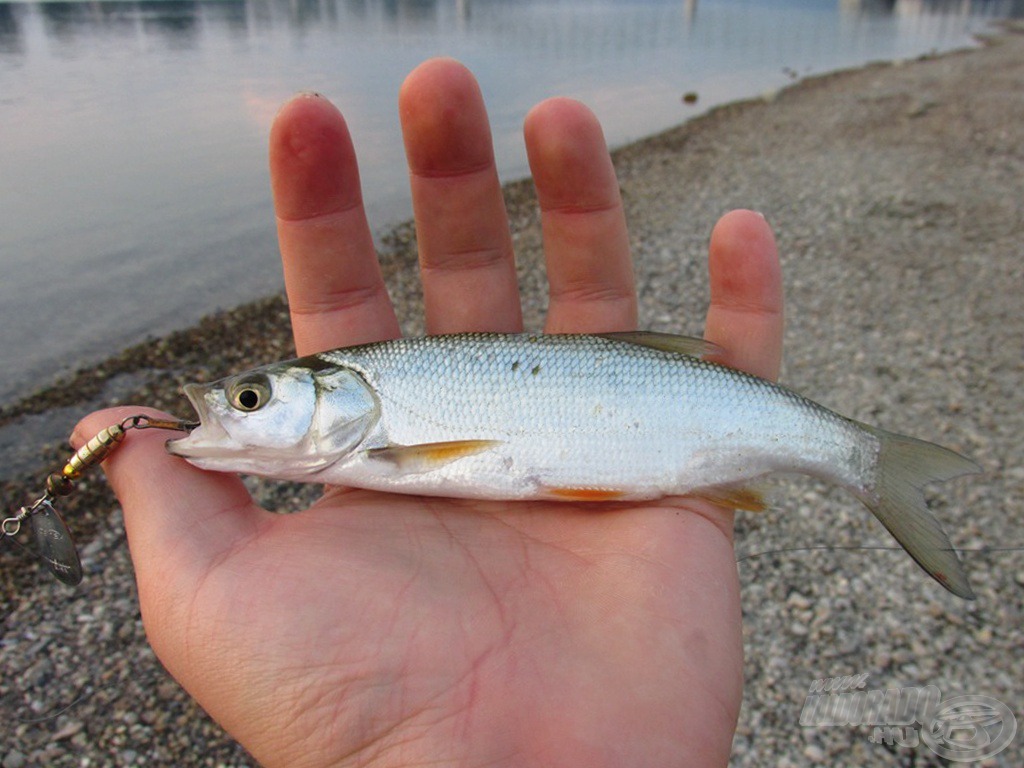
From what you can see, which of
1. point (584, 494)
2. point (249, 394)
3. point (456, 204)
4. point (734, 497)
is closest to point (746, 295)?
point (734, 497)

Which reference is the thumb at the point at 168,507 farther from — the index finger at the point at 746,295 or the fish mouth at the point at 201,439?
the index finger at the point at 746,295

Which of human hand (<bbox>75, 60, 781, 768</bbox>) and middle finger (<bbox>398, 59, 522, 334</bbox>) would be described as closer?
human hand (<bbox>75, 60, 781, 768</bbox>)

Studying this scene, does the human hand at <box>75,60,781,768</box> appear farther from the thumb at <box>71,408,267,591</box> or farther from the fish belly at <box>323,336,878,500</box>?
the fish belly at <box>323,336,878,500</box>

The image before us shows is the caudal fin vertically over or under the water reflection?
under

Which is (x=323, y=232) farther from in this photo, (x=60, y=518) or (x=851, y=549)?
(x=851, y=549)

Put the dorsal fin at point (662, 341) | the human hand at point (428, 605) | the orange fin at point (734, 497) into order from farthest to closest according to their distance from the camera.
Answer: the dorsal fin at point (662, 341) → the orange fin at point (734, 497) → the human hand at point (428, 605)

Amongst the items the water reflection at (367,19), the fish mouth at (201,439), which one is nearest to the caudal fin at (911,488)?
the fish mouth at (201,439)

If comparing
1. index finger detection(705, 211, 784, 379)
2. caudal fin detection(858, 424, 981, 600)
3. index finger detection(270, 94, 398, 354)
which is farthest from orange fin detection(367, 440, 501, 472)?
caudal fin detection(858, 424, 981, 600)
